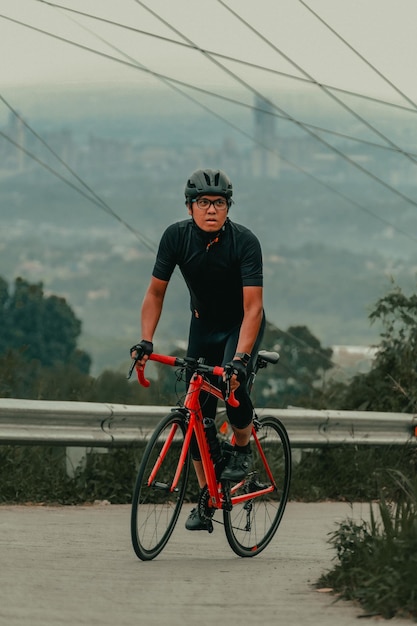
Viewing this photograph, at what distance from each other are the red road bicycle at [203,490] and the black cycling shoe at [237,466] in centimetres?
5

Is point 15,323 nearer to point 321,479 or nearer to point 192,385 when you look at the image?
point 321,479

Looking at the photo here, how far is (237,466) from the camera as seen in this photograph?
26.4ft

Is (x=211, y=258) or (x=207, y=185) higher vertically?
(x=207, y=185)

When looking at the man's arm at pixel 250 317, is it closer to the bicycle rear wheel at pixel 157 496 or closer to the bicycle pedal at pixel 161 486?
the bicycle rear wheel at pixel 157 496

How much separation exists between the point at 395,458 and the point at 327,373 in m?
1.68

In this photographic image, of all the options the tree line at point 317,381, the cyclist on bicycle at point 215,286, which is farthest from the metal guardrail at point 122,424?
the cyclist on bicycle at point 215,286

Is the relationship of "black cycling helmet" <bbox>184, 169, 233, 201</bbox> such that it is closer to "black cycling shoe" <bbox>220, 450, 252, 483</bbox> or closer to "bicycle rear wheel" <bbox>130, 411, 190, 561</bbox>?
"bicycle rear wheel" <bbox>130, 411, 190, 561</bbox>

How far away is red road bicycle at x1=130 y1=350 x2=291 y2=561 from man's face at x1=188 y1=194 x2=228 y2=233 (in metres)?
0.72

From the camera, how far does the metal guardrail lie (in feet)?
34.8

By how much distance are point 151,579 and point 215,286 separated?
178 cm

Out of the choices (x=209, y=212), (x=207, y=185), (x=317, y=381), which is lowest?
(x=317, y=381)

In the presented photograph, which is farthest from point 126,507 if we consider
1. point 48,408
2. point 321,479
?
point 321,479

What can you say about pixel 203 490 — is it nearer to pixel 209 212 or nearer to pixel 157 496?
pixel 157 496

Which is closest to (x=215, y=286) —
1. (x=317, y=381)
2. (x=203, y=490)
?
(x=203, y=490)
